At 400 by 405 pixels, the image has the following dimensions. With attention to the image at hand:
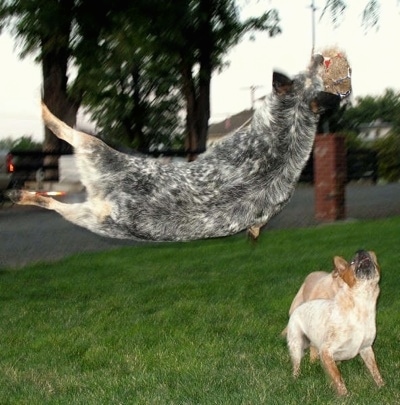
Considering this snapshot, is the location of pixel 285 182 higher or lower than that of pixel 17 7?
lower

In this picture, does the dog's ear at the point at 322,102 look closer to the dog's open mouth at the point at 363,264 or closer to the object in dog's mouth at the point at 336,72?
the object in dog's mouth at the point at 336,72

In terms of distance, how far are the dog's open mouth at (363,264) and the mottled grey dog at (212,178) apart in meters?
2.90

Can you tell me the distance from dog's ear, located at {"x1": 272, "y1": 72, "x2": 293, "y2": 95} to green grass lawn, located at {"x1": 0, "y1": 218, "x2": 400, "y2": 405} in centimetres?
87

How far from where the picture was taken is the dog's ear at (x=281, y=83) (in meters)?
2.09

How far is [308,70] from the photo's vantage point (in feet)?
7.18

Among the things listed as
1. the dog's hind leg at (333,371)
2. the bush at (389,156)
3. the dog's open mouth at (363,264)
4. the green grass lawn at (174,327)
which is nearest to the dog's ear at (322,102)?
the green grass lawn at (174,327)

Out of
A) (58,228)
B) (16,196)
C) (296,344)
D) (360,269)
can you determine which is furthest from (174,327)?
(58,228)

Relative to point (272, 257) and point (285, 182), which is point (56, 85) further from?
point (272, 257)

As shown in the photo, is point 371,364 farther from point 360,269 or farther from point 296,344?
point 360,269

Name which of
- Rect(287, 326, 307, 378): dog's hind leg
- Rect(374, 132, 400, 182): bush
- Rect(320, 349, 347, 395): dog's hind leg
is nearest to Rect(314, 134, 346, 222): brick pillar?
Rect(374, 132, 400, 182): bush

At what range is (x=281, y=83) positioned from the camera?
2.10 meters

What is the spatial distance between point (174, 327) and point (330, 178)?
1086 cm

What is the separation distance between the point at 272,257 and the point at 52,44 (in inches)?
420

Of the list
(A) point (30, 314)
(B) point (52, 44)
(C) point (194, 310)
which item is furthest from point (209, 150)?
(A) point (30, 314)
